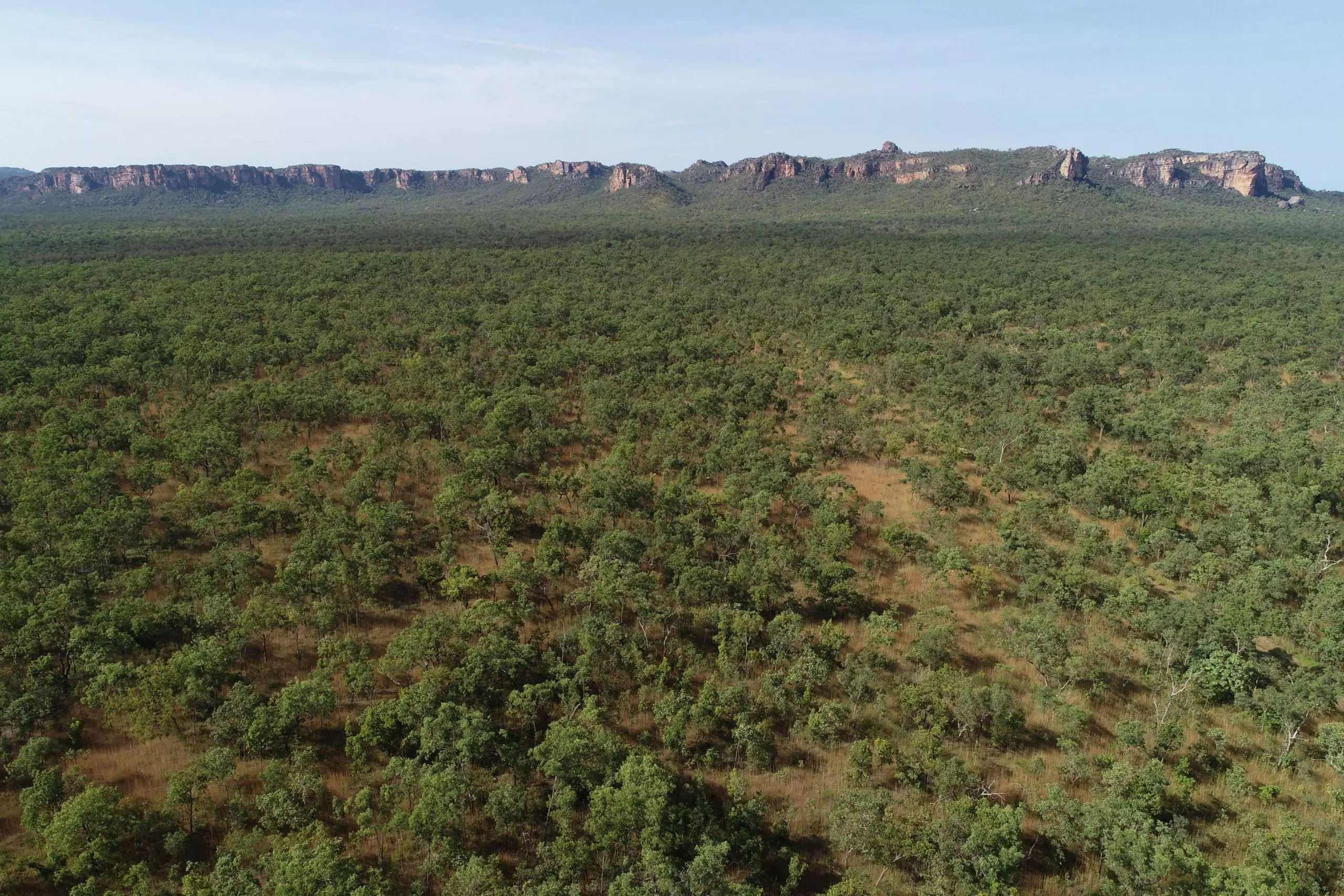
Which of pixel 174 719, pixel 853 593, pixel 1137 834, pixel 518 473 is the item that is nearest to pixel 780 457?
pixel 853 593

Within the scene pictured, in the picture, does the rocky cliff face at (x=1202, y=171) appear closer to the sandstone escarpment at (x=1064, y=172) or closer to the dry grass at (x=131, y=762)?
the sandstone escarpment at (x=1064, y=172)

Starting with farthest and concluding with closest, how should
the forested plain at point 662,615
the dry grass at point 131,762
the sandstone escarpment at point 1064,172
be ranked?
the sandstone escarpment at point 1064,172
the dry grass at point 131,762
the forested plain at point 662,615

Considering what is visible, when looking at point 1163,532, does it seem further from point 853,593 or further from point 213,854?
point 213,854

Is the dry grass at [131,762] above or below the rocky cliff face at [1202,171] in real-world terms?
below

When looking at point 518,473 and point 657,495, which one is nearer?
point 657,495

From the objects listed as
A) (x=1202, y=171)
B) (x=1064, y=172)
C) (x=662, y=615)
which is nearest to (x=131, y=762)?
(x=662, y=615)

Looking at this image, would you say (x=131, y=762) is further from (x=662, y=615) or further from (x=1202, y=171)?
(x=1202, y=171)

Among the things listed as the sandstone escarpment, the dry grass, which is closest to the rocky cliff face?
the sandstone escarpment

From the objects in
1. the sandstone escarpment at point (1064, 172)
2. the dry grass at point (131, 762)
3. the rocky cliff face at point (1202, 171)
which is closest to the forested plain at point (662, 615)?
the dry grass at point (131, 762)
